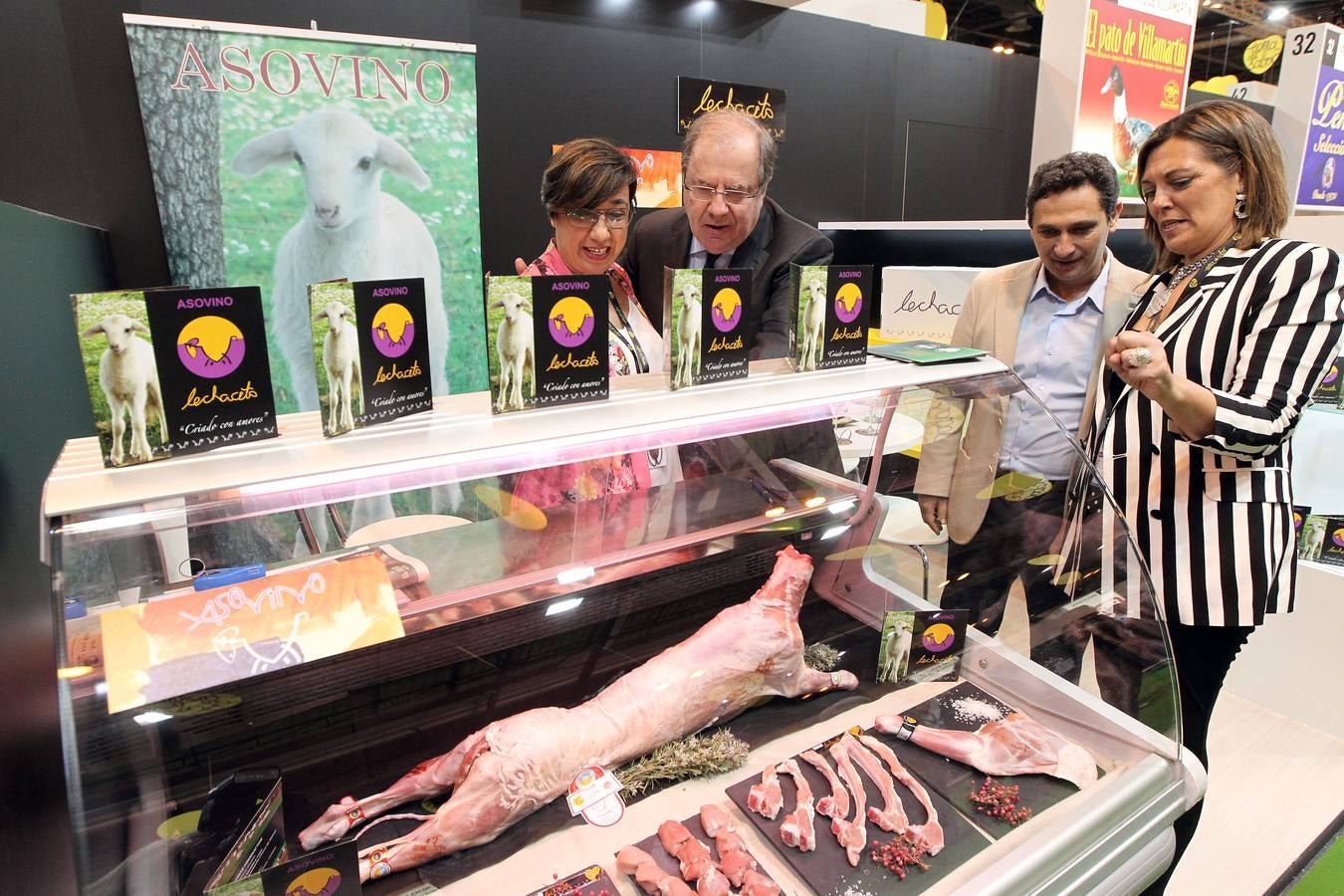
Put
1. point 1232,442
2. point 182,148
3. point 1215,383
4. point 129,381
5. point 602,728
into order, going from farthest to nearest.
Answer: point 182,148, point 1215,383, point 1232,442, point 602,728, point 129,381

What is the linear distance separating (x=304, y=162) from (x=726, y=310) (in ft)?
7.96

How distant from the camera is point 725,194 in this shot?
6.10 feet

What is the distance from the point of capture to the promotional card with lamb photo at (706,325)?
1402 millimetres

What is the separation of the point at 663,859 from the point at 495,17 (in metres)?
3.70

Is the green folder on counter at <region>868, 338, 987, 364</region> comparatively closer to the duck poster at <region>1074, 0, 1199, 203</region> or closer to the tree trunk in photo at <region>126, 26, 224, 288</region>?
the tree trunk in photo at <region>126, 26, 224, 288</region>

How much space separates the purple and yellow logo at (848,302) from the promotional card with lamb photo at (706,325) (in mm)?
252

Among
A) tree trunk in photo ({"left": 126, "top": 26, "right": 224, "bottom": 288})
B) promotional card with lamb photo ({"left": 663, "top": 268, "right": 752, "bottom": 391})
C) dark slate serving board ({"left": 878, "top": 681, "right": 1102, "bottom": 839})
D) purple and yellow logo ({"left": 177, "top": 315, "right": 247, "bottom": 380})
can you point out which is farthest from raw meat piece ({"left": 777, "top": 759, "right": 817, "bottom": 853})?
tree trunk in photo ({"left": 126, "top": 26, "right": 224, "bottom": 288})

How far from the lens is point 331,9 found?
10.3ft

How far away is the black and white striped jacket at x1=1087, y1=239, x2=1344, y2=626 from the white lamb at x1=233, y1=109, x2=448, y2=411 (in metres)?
2.63

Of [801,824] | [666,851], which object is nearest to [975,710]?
[801,824]

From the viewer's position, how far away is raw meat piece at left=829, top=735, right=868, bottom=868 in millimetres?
1305

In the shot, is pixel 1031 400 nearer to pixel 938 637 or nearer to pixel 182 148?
pixel 938 637

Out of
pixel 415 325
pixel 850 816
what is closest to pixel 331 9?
pixel 415 325

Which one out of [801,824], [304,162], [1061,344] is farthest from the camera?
[304,162]
